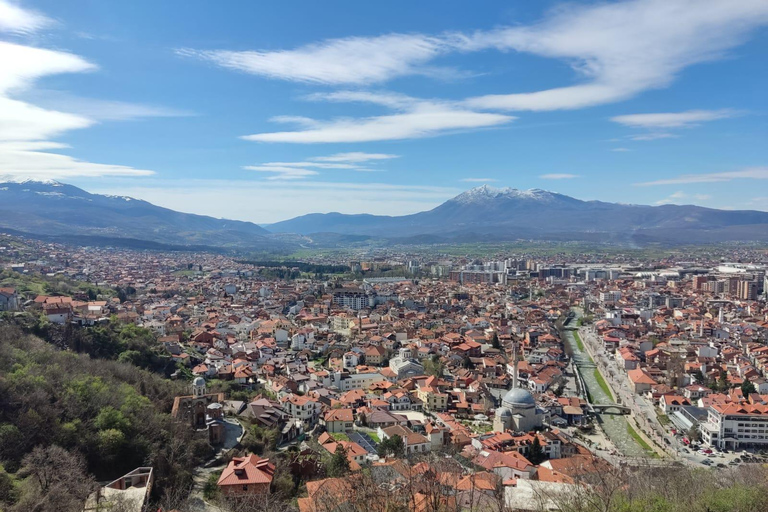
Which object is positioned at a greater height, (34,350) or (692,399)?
(34,350)

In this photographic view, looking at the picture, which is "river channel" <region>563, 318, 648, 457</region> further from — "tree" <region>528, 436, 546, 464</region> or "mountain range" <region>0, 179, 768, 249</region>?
"mountain range" <region>0, 179, 768, 249</region>

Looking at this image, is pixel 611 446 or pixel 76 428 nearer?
pixel 76 428

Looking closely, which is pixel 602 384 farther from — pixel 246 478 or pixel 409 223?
pixel 409 223

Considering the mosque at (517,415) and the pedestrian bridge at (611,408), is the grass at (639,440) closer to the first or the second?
the pedestrian bridge at (611,408)

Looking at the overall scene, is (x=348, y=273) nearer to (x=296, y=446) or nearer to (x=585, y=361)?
(x=585, y=361)

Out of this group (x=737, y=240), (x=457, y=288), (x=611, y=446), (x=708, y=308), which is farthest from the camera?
(x=737, y=240)

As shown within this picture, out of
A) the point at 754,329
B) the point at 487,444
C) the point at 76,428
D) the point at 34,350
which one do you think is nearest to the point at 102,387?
the point at 76,428

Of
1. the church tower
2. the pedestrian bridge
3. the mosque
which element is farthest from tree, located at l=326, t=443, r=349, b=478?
the pedestrian bridge

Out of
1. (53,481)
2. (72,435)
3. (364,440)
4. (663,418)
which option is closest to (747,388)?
(663,418)
